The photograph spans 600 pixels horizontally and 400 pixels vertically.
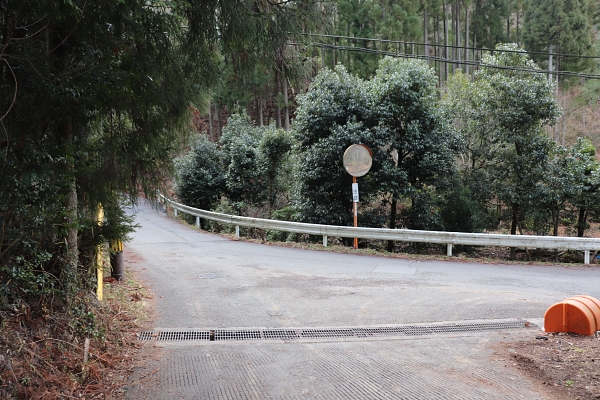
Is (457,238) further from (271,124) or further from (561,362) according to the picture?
(271,124)

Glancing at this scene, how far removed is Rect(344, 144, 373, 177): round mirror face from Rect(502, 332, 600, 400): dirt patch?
8477mm

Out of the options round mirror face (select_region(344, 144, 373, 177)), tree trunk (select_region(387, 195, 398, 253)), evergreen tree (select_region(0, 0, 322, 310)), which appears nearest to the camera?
evergreen tree (select_region(0, 0, 322, 310))

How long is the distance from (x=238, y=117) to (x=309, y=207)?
40.2 ft

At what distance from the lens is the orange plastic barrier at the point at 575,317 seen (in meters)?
5.78

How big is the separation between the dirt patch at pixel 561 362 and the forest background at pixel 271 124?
4.10 m

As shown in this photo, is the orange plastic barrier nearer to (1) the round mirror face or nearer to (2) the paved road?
(2) the paved road

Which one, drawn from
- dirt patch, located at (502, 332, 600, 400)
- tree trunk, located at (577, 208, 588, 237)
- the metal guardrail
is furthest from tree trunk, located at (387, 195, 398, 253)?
dirt patch, located at (502, 332, 600, 400)

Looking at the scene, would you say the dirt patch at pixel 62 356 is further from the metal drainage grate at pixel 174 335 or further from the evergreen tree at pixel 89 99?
the evergreen tree at pixel 89 99

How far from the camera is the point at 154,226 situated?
22.4 meters

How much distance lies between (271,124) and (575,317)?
18.3 meters

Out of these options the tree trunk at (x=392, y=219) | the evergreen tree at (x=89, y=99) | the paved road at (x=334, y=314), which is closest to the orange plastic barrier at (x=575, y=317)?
the paved road at (x=334, y=314)

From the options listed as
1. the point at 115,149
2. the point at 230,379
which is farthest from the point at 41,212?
the point at 230,379

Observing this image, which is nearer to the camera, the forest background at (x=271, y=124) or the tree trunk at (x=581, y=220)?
the forest background at (x=271, y=124)

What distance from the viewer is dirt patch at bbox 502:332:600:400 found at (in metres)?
4.35
